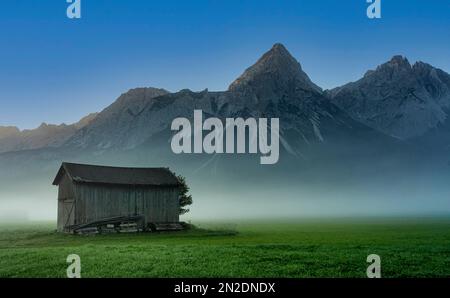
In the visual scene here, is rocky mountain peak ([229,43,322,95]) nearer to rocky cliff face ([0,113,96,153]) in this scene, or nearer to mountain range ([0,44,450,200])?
mountain range ([0,44,450,200])

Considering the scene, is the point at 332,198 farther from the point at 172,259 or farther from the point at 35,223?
the point at 35,223

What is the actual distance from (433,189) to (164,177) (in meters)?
13.6

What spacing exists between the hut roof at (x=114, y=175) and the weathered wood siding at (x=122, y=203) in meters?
0.99

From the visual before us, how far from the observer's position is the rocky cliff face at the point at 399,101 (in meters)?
23.1

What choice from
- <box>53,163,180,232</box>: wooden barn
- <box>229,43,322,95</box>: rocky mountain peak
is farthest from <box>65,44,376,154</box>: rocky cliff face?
<box>53,163,180,232</box>: wooden barn

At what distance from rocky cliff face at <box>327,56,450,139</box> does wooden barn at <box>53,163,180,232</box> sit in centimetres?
1152

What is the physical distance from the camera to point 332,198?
79.5ft

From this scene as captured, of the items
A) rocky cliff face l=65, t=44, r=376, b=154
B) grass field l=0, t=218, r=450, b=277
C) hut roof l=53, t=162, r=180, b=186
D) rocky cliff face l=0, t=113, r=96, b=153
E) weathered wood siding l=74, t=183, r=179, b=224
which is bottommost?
grass field l=0, t=218, r=450, b=277

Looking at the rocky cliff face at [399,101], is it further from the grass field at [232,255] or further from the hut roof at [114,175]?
the hut roof at [114,175]

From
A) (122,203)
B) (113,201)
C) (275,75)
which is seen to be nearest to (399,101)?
(275,75)

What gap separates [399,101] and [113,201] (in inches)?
717

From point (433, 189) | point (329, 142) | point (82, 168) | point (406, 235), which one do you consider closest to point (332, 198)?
point (329, 142)

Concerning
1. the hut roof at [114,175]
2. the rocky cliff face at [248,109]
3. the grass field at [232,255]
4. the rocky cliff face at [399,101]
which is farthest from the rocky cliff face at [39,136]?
the rocky cliff face at [399,101]

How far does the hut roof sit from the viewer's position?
29.0 metres
